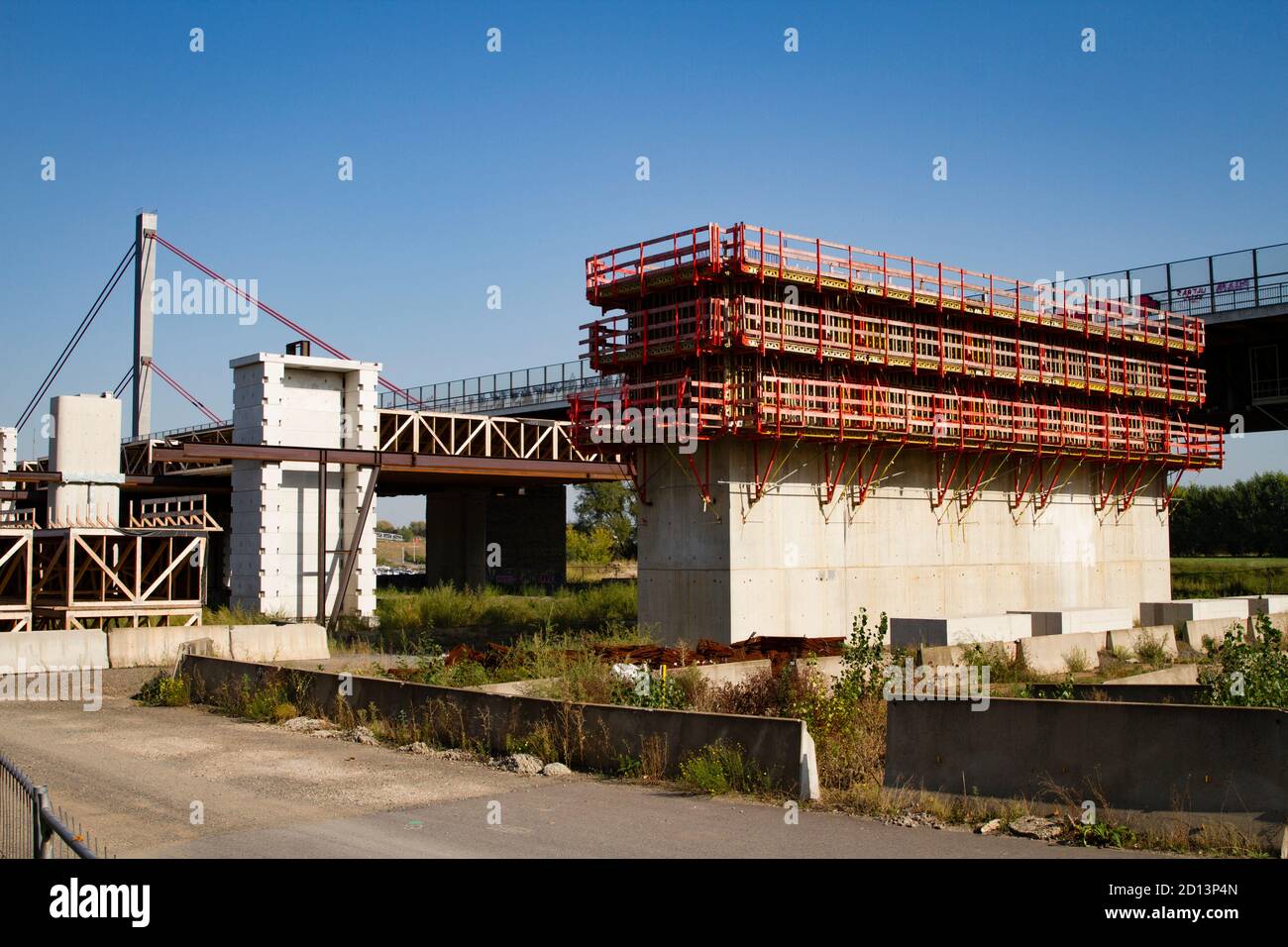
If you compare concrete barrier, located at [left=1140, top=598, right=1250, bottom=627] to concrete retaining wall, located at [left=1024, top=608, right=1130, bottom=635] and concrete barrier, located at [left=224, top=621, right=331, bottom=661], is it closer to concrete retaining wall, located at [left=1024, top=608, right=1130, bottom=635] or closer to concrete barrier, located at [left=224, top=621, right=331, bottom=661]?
concrete retaining wall, located at [left=1024, top=608, right=1130, bottom=635]

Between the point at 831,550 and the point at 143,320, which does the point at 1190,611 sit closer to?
the point at 831,550

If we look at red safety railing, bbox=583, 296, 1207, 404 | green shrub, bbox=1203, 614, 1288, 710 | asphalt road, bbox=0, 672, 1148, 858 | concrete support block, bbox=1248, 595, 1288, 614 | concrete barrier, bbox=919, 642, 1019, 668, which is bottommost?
asphalt road, bbox=0, 672, 1148, 858

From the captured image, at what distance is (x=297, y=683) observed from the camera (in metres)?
19.2

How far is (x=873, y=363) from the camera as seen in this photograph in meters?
30.2

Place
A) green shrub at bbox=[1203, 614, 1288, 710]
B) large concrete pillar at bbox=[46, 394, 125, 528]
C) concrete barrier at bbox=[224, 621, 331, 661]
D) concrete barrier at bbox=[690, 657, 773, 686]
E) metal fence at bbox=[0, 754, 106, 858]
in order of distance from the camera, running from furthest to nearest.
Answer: large concrete pillar at bbox=[46, 394, 125, 528], concrete barrier at bbox=[224, 621, 331, 661], concrete barrier at bbox=[690, 657, 773, 686], green shrub at bbox=[1203, 614, 1288, 710], metal fence at bbox=[0, 754, 106, 858]

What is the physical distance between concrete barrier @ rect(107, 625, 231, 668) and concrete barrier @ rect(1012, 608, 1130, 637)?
19.0m

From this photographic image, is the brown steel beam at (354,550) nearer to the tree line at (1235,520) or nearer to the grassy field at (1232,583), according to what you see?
the grassy field at (1232,583)

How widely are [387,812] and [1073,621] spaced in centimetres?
2183

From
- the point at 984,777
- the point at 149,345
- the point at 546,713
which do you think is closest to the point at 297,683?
the point at 546,713

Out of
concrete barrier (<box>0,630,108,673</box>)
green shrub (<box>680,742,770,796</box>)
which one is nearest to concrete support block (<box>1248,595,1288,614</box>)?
green shrub (<box>680,742,770,796</box>)

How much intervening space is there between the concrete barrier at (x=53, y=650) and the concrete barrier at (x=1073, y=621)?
21411mm

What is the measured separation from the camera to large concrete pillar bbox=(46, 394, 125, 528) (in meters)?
30.8

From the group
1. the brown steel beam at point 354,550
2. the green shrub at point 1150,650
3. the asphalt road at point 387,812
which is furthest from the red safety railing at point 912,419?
the asphalt road at point 387,812

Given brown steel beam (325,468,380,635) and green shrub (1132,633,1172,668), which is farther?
brown steel beam (325,468,380,635)
